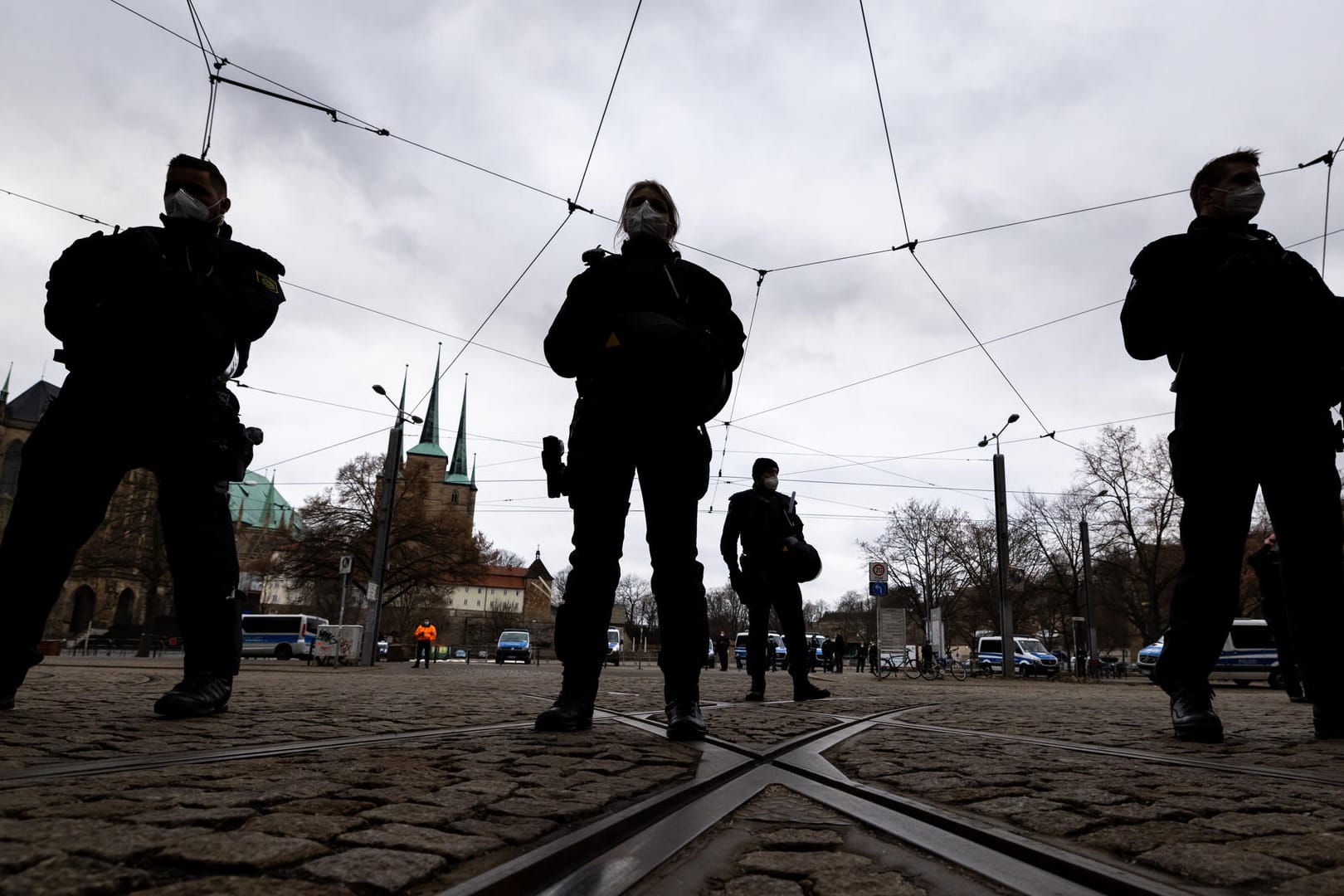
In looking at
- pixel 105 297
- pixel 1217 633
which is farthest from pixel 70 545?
pixel 1217 633

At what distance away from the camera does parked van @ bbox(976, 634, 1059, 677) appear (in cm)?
3450

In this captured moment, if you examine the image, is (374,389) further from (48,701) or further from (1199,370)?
(1199,370)

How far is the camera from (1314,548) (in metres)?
3.14

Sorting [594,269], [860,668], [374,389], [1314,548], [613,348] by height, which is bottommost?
[860,668]

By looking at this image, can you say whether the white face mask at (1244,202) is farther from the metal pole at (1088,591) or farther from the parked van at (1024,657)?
the parked van at (1024,657)

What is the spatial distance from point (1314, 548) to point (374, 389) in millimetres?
23773

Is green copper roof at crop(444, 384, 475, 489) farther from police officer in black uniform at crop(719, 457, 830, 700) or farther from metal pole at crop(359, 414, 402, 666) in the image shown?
police officer in black uniform at crop(719, 457, 830, 700)

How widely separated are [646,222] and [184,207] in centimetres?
187

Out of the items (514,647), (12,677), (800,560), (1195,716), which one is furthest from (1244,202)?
(514,647)

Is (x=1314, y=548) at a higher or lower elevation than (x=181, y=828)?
higher

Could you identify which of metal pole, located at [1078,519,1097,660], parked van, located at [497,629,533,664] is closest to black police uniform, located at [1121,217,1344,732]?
metal pole, located at [1078,519,1097,660]

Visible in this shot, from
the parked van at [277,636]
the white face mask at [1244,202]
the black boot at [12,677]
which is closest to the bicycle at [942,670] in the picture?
the white face mask at [1244,202]

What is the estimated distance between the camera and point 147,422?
303 cm

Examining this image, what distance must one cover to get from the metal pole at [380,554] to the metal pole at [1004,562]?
15880mm
